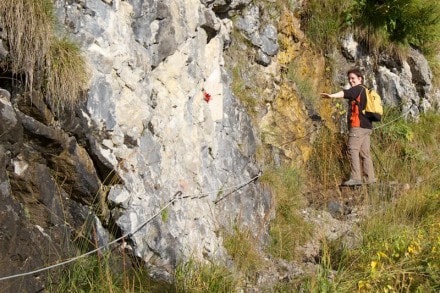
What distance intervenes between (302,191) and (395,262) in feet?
9.21

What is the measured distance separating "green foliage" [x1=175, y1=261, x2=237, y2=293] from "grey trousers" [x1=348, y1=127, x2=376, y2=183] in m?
3.61

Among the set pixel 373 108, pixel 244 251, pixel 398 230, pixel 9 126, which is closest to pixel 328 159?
pixel 373 108

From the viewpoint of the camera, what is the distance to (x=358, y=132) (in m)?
7.80

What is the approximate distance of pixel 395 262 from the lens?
4.52m

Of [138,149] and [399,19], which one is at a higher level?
[399,19]

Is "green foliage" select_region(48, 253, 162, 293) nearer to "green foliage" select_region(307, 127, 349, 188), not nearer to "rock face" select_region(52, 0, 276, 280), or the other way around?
"rock face" select_region(52, 0, 276, 280)

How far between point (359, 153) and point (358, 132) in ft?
1.01

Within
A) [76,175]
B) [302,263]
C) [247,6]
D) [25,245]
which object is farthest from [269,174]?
[25,245]

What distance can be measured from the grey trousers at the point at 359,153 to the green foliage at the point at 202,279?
361 cm

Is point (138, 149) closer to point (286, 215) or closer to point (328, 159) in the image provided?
point (286, 215)

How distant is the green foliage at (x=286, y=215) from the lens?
6.01 m

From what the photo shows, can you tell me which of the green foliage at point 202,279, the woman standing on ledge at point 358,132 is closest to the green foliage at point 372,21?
the woman standing on ledge at point 358,132

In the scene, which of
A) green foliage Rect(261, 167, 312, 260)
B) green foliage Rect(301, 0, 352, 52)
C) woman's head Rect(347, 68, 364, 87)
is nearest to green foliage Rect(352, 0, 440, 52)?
green foliage Rect(301, 0, 352, 52)

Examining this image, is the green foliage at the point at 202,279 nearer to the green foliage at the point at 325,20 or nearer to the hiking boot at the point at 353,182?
the hiking boot at the point at 353,182
